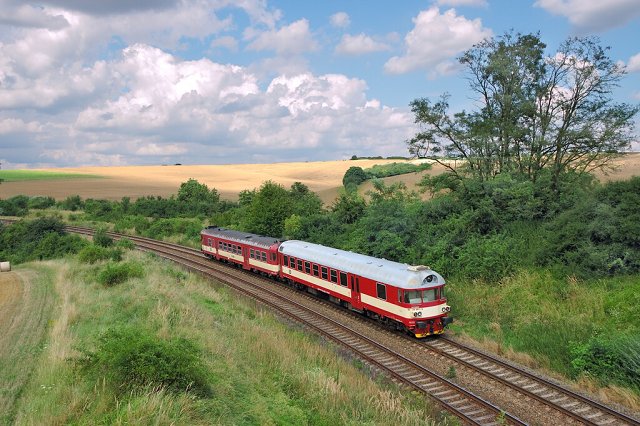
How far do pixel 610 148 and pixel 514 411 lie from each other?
20222mm

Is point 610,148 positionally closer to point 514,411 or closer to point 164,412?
point 514,411

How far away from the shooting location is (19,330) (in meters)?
18.5

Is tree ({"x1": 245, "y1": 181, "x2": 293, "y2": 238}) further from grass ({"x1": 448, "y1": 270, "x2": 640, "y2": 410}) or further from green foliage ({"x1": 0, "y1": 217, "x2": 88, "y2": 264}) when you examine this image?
grass ({"x1": 448, "y1": 270, "x2": 640, "y2": 410})

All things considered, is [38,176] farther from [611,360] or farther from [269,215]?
[611,360]

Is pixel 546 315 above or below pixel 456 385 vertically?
above

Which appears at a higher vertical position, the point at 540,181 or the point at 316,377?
the point at 540,181

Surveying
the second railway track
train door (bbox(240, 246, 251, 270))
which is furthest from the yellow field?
the second railway track

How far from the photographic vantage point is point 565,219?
23562 mm

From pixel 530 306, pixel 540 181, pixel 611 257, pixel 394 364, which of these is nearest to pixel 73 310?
pixel 394 364

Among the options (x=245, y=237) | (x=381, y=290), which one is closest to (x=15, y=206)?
(x=245, y=237)

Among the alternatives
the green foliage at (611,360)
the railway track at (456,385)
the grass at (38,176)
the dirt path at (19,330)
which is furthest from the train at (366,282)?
the grass at (38,176)

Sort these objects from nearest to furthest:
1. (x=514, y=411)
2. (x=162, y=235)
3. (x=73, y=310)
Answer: (x=514, y=411) < (x=73, y=310) < (x=162, y=235)

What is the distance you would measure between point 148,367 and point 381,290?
40.0ft

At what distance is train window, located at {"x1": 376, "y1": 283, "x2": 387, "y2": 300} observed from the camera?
2015 cm
